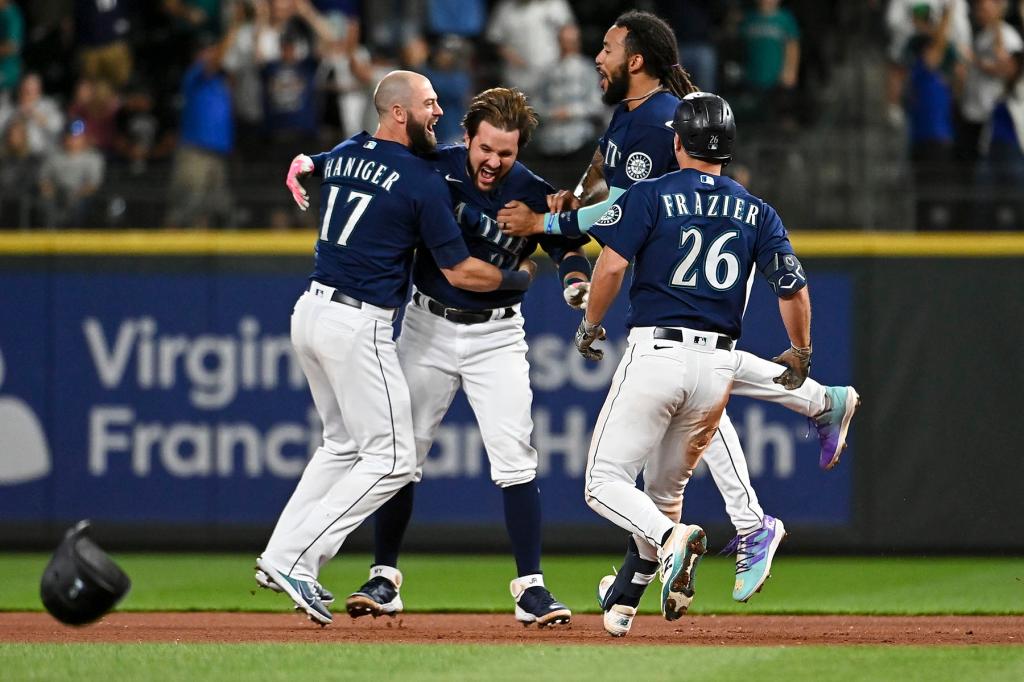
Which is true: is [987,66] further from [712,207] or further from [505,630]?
[505,630]

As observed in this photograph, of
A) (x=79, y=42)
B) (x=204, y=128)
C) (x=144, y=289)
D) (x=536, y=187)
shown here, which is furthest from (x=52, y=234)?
(x=536, y=187)

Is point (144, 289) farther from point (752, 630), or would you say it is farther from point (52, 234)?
point (752, 630)

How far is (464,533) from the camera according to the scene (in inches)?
395

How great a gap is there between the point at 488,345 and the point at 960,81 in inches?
213

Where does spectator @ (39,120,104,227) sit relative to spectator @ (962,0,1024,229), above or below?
below

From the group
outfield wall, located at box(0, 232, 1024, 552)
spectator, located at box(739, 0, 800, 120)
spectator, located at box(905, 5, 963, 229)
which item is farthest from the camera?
spectator, located at box(739, 0, 800, 120)

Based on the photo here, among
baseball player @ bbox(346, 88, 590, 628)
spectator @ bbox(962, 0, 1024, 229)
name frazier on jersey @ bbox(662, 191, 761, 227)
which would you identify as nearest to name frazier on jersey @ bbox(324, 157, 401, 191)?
baseball player @ bbox(346, 88, 590, 628)

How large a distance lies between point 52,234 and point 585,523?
12.9ft

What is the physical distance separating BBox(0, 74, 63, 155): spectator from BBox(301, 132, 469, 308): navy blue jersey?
5.14 m

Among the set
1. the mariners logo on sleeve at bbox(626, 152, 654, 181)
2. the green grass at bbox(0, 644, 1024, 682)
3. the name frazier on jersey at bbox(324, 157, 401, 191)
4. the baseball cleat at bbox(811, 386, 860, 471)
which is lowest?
the green grass at bbox(0, 644, 1024, 682)

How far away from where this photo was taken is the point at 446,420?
9.95 m

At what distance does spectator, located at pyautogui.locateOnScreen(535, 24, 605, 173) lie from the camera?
10.9 metres

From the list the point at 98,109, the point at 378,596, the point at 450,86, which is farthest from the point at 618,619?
the point at 98,109

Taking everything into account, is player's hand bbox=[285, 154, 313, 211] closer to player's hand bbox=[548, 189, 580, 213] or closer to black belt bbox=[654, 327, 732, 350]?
player's hand bbox=[548, 189, 580, 213]
